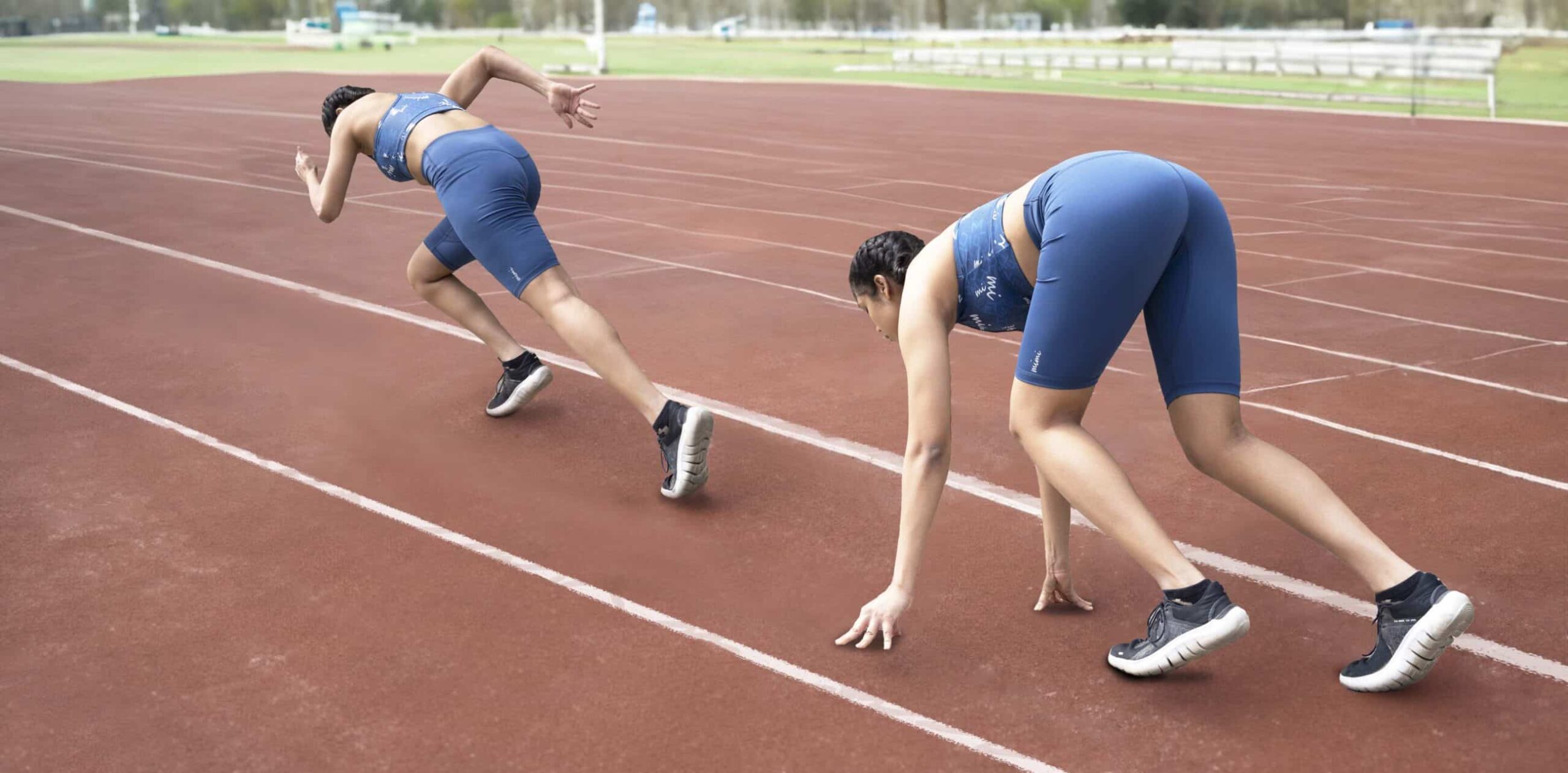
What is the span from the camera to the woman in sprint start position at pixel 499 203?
5.12 m

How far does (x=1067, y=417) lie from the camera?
355 centimetres

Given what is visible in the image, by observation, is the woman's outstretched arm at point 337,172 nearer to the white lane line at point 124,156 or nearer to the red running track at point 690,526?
the red running track at point 690,526

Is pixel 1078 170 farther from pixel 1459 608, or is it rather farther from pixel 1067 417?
pixel 1459 608

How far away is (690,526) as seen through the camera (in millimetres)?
4852

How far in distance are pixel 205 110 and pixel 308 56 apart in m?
22.4

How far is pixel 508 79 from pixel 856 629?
3.34 meters

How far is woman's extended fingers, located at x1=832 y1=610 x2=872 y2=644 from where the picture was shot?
12.1ft

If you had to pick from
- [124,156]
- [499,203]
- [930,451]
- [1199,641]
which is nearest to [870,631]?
[930,451]

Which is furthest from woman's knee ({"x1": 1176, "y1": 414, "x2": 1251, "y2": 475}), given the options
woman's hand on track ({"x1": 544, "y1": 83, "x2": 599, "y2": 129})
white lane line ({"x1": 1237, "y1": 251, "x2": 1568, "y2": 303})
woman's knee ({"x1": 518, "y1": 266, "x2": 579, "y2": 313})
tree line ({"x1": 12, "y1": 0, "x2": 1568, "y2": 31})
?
tree line ({"x1": 12, "y1": 0, "x2": 1568, "y2": 31})

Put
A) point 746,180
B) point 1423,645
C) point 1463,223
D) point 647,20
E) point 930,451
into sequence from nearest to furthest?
point 1423,645, point 930,451, point 1463,223, point 746,180, point 647,20

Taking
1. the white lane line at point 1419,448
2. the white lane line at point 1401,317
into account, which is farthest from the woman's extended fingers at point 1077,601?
the white lane line at point 1401,317

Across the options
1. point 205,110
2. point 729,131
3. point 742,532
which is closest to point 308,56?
point 205,110

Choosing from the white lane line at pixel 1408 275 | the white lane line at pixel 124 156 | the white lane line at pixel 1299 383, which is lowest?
the white lane line at pixel 1299 383

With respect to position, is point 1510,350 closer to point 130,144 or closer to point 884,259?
point 884,259
